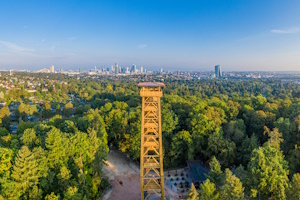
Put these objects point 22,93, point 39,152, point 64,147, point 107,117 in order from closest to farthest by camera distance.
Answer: point 39,152 < point 64,147 < point 107,117 < point 22,93

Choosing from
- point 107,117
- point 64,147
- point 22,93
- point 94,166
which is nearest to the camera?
point 64,147

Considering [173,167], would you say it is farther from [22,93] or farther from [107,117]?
[22,93]

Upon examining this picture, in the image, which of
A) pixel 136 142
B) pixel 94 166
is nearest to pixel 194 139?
pixel 136 142

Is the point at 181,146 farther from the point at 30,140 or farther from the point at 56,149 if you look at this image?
the point at 30,140

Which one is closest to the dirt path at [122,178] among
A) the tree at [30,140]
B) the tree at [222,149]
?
the tree at [222,149]

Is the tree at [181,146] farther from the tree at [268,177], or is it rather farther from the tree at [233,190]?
the tree at [233,190]
